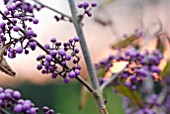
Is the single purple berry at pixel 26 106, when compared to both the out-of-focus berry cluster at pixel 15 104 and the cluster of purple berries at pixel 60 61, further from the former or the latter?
the cluster of purple berries at pixel 60 61

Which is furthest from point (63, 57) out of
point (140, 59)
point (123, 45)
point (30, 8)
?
point (123, 45)

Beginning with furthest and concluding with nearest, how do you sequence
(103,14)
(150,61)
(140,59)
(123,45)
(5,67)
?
(103,14) → (123,45) → (150,61) → (140,59) → (5,67)

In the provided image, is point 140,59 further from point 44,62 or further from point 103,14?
point 103,14

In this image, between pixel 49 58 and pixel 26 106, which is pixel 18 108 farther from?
pixel 49 58

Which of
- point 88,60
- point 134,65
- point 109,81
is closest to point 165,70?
point 134,65

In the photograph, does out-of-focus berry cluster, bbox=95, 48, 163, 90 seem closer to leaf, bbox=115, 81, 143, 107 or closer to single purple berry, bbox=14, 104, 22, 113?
leaf, bbox=115, 81, 143, 107

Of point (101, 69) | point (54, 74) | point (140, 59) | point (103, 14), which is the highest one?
point (103, 14)
